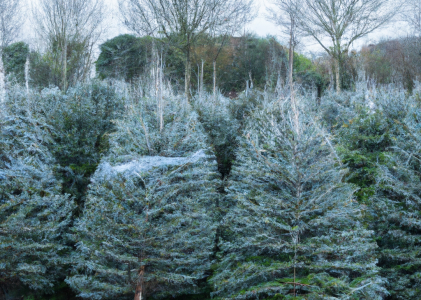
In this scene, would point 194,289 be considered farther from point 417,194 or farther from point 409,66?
point 409,66

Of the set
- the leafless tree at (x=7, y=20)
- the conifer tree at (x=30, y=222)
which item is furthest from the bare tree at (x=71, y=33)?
the conifer tree at (x=30, y=222)

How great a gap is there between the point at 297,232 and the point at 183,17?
28.7ft

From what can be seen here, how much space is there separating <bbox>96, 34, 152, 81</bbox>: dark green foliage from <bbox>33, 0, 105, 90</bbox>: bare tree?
254 cm

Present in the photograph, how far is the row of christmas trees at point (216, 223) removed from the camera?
13.5 ft

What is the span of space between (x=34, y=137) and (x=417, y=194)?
6900 millimetres

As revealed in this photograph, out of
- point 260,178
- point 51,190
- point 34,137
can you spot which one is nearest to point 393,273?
point 260,178

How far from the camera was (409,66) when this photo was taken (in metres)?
16.7

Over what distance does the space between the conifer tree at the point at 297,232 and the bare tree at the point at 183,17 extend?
6.43 metres

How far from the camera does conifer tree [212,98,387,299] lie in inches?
152

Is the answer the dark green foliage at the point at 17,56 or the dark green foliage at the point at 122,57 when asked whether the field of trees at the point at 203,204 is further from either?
the dark green foliage at the point at 17,56

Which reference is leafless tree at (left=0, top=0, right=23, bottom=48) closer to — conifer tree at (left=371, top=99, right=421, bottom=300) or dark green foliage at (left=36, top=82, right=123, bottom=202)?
dark green foliage at (left=36, top=82, right=123, bottom=202)

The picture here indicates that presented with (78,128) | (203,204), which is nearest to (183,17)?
(78,128)

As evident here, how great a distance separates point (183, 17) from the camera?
36.3 ft

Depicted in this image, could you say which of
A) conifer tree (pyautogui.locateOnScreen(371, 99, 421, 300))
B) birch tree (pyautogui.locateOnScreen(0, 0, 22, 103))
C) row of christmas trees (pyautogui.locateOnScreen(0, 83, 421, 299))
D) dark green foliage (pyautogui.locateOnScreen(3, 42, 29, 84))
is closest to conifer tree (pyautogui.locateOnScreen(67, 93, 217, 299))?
row of christmas trees (pyautogui.locateOnScreen(0, 83, 421, 299))
